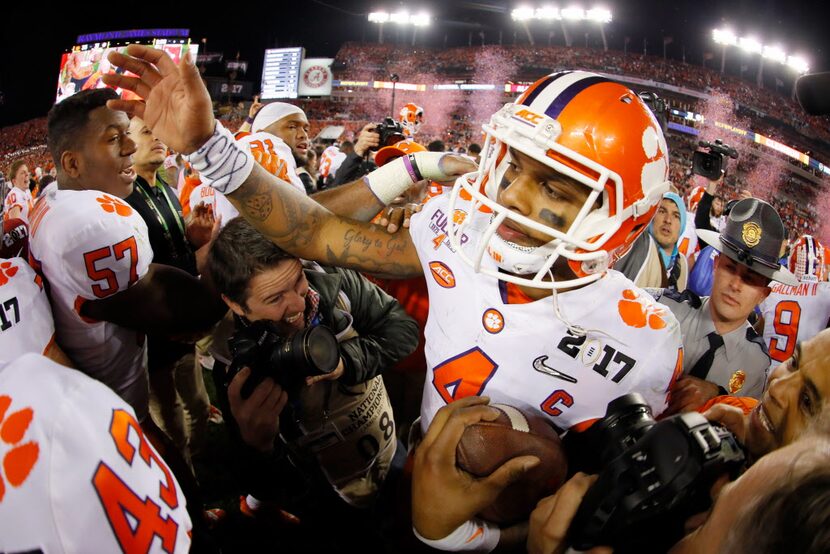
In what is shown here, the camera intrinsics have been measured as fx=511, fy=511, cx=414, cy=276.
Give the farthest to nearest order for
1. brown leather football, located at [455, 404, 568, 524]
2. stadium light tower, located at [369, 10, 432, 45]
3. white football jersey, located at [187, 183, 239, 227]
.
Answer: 1. stadium light tower, located at [369, 10, 432, 45]
2. white football jersey, located at [187, 183, 239, 227]
3. brown leather football, located at [455, 404, 568, 524]

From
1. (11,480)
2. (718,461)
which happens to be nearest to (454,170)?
(718,461)

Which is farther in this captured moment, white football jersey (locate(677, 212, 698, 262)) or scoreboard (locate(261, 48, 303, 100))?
scoreboard (locate(261, 48, 303, 100))

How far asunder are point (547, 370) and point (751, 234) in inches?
71.8

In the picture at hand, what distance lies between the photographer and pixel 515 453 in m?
1.27

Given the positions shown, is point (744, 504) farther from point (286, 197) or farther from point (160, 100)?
point (160, 100)

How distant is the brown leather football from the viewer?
1249 millimetres

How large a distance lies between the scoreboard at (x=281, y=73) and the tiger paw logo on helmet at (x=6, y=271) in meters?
34.5

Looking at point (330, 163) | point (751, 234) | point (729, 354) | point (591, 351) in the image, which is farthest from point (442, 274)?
point (330, 163)

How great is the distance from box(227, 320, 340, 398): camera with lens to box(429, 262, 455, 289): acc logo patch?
1.36 ft

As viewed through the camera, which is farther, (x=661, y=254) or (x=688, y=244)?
(x=688, y=244)

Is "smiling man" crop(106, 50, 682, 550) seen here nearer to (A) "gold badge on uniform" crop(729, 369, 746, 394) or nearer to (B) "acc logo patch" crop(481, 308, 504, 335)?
Result: (B) "acc logo patch" crop(481, 308, 504, 335)

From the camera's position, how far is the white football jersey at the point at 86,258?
1.88m

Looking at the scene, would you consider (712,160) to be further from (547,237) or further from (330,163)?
(330,163)

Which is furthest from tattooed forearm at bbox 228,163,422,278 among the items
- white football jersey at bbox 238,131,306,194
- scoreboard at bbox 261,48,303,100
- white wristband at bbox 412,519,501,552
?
scoreboard at bbox 261,48,303,100
